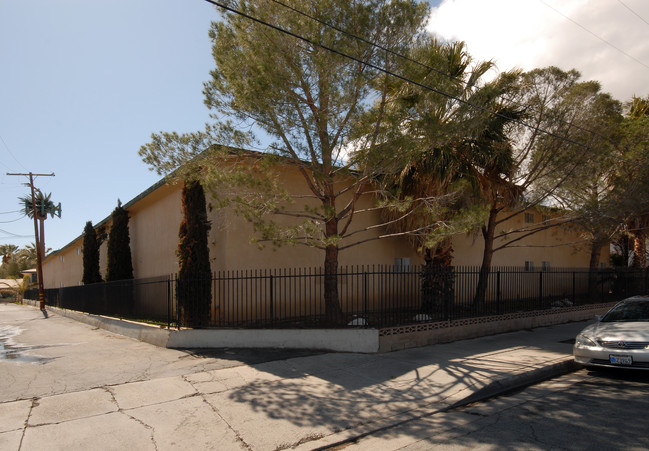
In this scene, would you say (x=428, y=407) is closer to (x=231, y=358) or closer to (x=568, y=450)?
(x=568, y=450)

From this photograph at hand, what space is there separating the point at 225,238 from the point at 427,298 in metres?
5.92

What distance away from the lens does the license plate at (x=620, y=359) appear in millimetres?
7281

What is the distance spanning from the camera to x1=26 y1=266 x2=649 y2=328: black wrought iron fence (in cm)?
1045

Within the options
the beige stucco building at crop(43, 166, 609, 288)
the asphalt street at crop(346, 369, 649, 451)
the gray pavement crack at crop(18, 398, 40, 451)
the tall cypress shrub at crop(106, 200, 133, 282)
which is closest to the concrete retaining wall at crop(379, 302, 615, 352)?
the beige stucco building at crop(43, 166, 609, 288)

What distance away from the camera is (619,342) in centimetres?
755

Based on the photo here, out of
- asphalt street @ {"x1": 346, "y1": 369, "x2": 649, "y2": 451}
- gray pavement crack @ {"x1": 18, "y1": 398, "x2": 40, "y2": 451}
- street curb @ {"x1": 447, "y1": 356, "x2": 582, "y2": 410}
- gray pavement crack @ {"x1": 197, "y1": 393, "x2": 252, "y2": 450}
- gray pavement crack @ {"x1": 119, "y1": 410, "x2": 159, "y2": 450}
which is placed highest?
Result: gray pavement crack @ {"x1": 18, "y1": 398, "x2": 40, "y2": 451}

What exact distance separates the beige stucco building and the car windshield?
5528 mm

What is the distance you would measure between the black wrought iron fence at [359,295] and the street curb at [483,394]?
2989 mm

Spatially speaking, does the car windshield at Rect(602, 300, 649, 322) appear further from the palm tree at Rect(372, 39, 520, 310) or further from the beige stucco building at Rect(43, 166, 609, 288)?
the beige stucco building at Rect(43, 166, 609, 288)

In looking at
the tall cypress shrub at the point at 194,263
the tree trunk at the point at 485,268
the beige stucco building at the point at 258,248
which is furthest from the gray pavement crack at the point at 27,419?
the tree trunk at the point at 485,268

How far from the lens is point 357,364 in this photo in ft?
26.9

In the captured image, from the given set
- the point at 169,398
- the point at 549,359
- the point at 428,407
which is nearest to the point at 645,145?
the point at 549,359

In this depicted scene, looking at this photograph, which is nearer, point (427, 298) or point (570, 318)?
point (427, 298)

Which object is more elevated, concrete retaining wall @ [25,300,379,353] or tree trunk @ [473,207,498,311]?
tree trunk @ [473,207,498,311]
